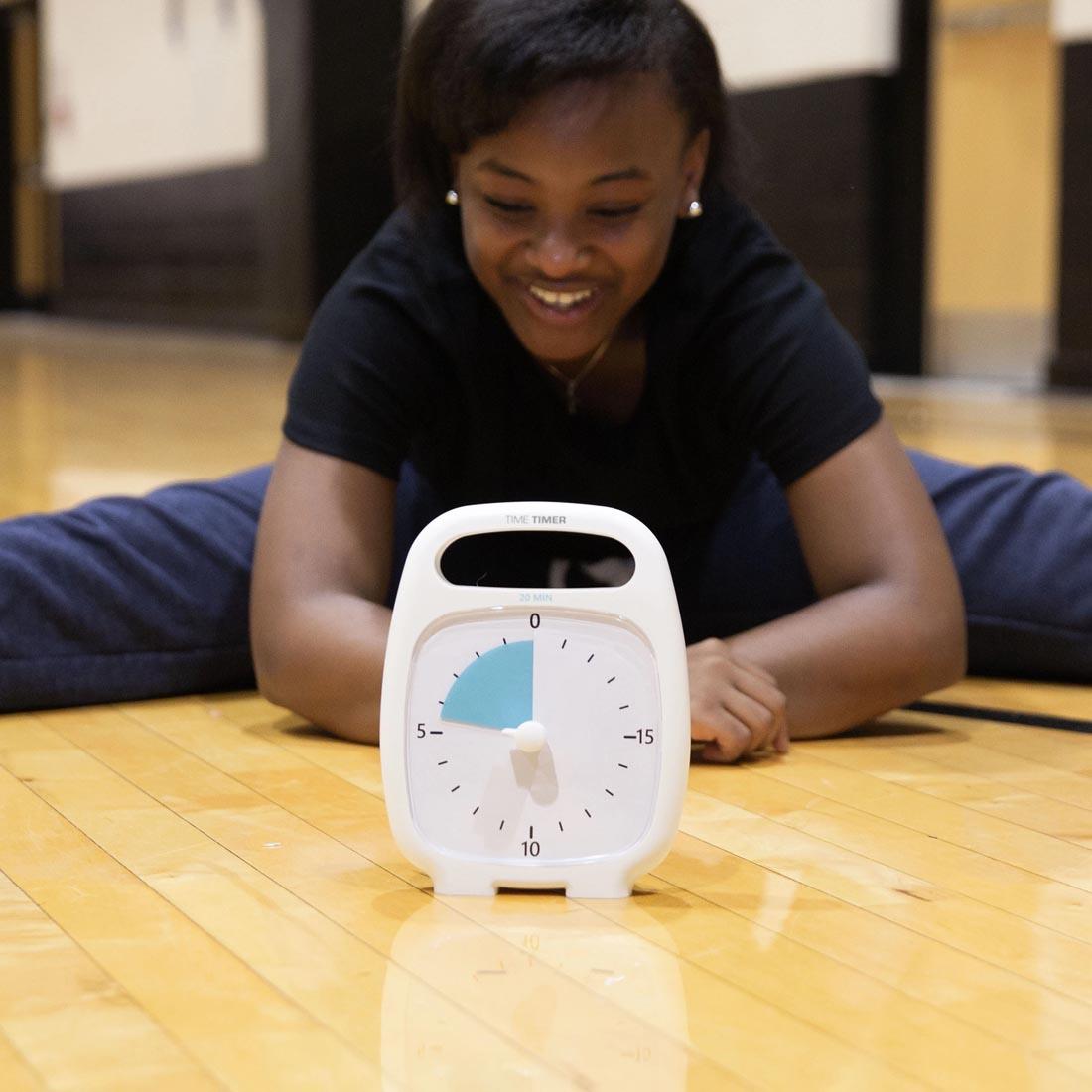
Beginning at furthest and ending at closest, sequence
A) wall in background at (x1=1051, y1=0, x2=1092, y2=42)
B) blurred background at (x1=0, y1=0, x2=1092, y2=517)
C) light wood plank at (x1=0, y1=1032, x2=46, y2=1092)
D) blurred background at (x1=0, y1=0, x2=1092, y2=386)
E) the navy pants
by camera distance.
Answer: blurred background at (x1=0, y1=0, x2=1092, y2=386), wall in background at (x1=1051, y1=0, x2=1092, y2=42), blurred background at (x1=0, y1=0, x2=1092, y2=517), the navy pants, light wood plank at (x1=0, y1=1032, x2=46, y2=1092)

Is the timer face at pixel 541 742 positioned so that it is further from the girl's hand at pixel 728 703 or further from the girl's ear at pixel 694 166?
the girl's ear at pixel 694 166

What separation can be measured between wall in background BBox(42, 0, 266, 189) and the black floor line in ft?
21.7

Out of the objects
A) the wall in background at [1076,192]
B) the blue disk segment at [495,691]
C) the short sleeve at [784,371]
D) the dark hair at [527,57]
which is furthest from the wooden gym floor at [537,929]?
the wall in background at [1076,192]

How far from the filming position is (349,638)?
4.50ft

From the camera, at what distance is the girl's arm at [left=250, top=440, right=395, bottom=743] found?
1.38 meters

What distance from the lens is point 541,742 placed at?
102 cm

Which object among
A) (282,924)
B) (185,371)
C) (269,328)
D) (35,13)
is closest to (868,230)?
(185,371)

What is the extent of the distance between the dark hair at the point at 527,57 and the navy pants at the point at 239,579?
0.40m

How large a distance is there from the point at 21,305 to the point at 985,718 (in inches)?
443

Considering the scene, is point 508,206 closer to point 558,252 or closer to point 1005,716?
point 558,252

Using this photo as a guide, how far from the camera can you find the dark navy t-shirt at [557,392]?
1478 millimetres

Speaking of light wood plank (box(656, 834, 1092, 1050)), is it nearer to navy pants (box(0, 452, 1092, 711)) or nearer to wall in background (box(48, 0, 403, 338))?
navy pants (box(0, 452, 1092, 711))

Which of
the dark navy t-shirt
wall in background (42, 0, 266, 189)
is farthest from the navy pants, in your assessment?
wall in background (42, 0, 266, 189)

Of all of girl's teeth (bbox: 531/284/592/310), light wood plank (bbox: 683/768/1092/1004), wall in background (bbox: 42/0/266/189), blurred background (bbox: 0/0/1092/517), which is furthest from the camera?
wall in background (bbox: 42/0/266/189)
